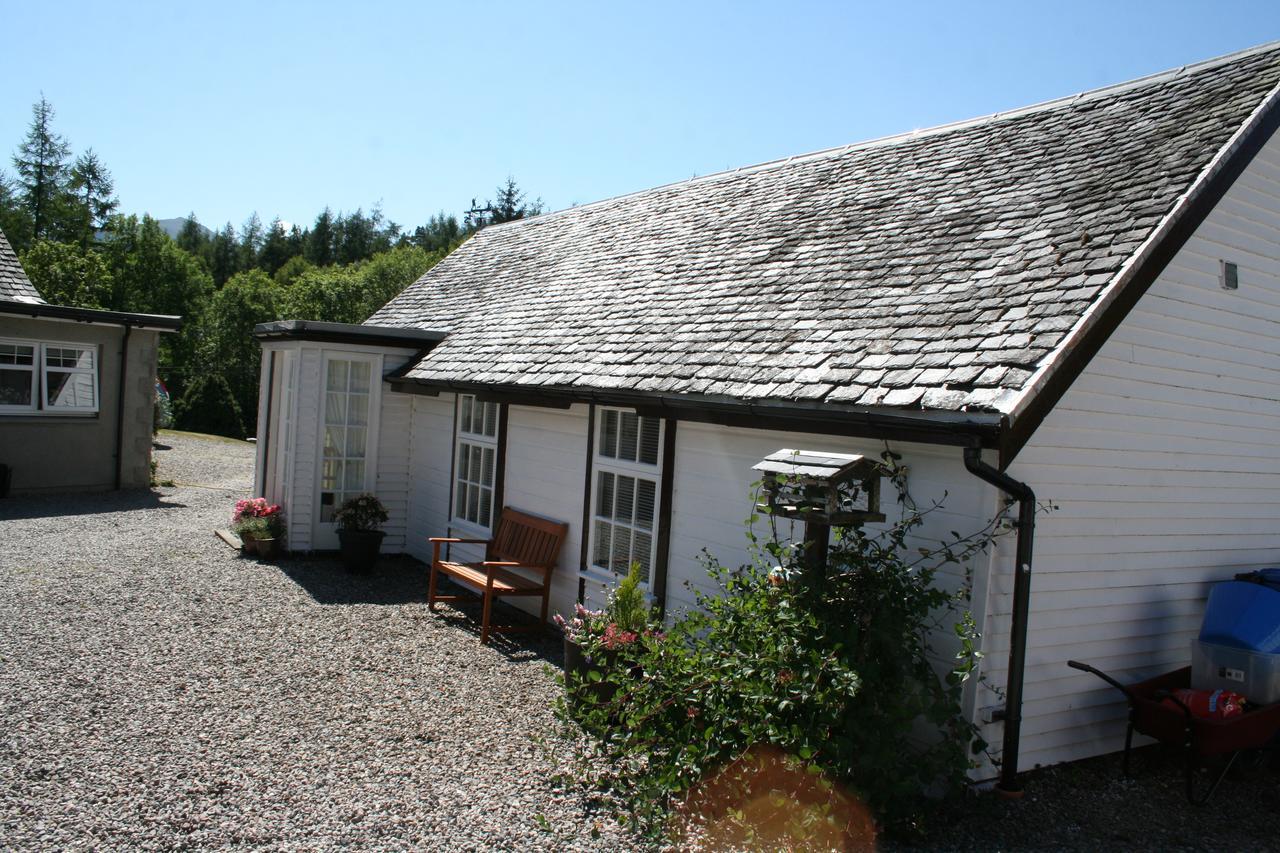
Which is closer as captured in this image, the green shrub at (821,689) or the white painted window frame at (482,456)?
the green shrub at (821,689)

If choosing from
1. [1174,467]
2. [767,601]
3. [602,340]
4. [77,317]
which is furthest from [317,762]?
[77,317]

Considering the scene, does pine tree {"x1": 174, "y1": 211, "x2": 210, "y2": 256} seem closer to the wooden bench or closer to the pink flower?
the wooden bench

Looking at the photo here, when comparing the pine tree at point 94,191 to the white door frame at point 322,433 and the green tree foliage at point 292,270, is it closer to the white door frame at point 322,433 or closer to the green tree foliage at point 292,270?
the green tree foliage at point 292,270

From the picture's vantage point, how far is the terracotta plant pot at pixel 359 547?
10.9 m

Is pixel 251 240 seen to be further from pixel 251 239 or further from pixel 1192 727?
pixel 1192 727

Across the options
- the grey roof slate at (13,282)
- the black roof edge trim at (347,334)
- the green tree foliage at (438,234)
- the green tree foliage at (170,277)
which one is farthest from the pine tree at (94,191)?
the black roof edge trim at (347,334)

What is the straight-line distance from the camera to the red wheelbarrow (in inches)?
218

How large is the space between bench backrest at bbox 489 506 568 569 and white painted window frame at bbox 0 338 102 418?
410 inches

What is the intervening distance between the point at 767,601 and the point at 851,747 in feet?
3.31

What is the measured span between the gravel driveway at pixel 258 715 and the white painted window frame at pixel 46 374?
556cm

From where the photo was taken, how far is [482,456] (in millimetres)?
10953

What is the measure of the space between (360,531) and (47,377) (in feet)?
29.5

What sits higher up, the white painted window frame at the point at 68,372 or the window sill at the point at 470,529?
the white painted window frame at the point at 68,372

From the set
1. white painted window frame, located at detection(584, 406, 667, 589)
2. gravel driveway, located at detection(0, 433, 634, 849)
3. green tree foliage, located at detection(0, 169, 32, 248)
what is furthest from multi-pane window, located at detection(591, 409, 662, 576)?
green tree foliage, located at detection(0, 169, 32, 248)
